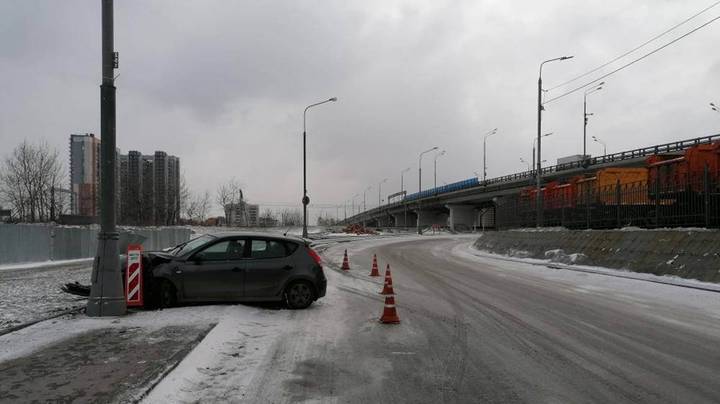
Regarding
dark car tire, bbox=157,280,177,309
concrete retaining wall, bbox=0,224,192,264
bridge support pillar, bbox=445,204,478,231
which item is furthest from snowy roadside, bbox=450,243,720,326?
bridge support pillar, bbox=445,204,478,231

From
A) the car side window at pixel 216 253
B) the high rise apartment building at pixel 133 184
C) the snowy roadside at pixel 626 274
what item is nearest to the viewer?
the car side window at pixel 216 253

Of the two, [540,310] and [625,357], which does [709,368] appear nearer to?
[625,357]

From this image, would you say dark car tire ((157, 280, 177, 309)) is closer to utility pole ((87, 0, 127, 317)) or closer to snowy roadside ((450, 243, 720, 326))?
utility pole ((87, 0, 127, 317))

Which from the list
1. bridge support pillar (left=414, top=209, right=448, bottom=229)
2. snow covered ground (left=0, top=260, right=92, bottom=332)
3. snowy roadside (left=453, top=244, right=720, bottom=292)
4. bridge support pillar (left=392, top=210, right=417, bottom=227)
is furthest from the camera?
bridge support pillar (left=392, top=210, right=417, bottom=227)

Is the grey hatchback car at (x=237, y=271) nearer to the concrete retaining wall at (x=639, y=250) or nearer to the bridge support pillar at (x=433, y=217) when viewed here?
the concrete retaining wall at (x=639, y=250)

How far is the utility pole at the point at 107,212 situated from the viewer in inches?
351

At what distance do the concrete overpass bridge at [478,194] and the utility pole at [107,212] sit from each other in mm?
40490

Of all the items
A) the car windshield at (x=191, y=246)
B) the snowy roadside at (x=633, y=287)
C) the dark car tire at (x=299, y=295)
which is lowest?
the snowy roadside at (x=633, y=287)

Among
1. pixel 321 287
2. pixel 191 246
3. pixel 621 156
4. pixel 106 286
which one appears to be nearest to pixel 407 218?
pixel 621 156

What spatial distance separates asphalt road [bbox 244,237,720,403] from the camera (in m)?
5.35

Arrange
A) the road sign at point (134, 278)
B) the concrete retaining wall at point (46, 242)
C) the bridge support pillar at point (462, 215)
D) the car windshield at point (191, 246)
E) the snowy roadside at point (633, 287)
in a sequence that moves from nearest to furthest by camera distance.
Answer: the road sign at point (134, 278), the car windshield at point (191, 246), the snowy roadside at point (633, 287), the concrete retaining wall at point (46, 242), the bridge support pillar at point (462, 215)

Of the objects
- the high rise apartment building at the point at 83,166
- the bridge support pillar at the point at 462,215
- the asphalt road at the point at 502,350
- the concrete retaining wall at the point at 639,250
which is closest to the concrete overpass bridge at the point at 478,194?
the bridge support pillar at the point at 462,215

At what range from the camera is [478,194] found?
85.6 meters

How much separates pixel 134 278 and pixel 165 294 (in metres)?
0.61
